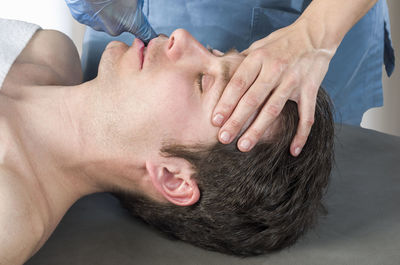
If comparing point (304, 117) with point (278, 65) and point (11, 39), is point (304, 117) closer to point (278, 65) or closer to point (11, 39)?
point (278, 65)

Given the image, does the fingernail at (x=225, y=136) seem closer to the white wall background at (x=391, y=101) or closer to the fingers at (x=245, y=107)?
the fingers at (x=245, y=107)

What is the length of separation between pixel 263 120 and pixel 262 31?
0.68 meters

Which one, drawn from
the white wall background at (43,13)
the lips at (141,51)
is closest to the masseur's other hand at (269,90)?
the lips at (141,51)

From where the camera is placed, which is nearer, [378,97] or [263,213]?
[263,213]

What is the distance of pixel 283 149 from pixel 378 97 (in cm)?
92

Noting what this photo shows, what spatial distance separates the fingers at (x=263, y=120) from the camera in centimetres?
111

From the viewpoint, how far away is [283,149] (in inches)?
45.8

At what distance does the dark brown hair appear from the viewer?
116cm

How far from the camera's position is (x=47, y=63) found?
58.9 inches

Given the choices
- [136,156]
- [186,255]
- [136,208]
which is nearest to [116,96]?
[136,156]

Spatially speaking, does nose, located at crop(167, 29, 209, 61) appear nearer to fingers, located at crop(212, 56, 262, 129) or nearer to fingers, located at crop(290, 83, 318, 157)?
fingers, located at crop(212, 56, 262, 129)

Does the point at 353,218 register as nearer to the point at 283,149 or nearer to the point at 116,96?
the point at 283,149

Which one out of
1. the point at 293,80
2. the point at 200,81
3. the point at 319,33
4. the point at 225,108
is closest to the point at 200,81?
the point at 200,81

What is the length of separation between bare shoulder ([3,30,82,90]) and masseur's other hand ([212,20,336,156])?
0.57 m
